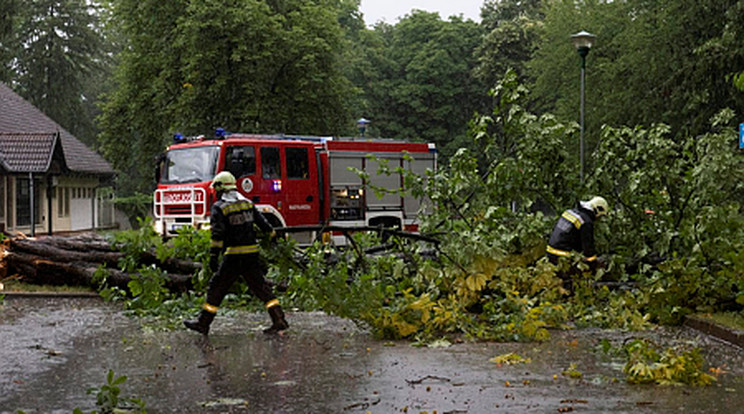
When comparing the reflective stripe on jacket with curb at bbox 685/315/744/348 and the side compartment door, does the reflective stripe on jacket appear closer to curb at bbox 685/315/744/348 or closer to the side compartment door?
curb at bbox 685/315/744/348

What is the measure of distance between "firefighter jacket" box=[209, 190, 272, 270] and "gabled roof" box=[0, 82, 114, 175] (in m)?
23.0

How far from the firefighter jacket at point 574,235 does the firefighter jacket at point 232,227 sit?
3.81 metres

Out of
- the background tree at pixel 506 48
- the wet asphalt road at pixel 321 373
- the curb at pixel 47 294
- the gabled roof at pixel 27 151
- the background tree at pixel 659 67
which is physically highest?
the background tree at pixel 506 48

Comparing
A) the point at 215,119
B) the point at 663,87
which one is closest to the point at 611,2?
the point at 663,87

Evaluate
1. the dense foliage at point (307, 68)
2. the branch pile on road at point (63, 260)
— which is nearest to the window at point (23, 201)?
the dense foliage at point (307, 68)

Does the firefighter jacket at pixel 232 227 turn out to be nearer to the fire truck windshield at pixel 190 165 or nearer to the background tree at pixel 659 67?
the fire truck windshield at pixel 190 165

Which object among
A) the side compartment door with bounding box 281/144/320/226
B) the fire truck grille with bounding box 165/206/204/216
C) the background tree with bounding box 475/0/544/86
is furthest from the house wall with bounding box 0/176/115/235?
the background tree with bounding box 475/0/544/86

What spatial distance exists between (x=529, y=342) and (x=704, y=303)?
2.50 m

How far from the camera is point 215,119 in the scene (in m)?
31.9

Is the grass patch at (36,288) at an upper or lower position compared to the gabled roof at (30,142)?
lower

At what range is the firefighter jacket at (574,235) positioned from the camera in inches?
440

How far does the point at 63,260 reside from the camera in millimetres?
13695

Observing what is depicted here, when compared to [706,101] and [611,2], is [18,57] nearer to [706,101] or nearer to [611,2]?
[611,2]

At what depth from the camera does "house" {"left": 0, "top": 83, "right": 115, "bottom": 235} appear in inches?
1245
